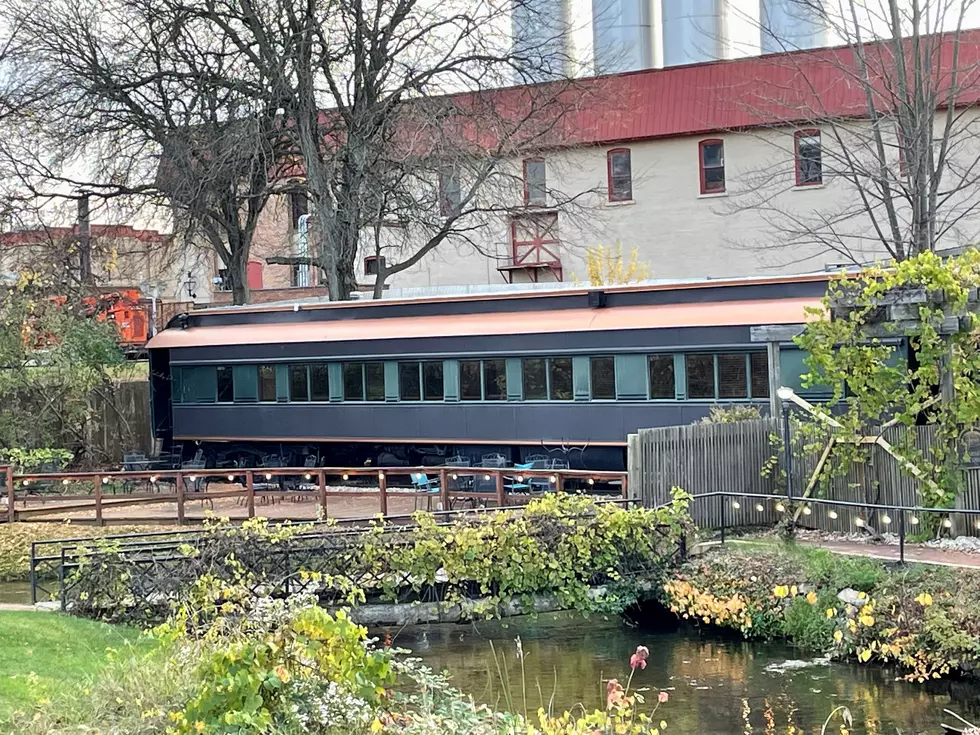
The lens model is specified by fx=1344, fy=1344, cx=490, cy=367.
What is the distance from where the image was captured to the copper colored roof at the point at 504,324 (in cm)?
2158

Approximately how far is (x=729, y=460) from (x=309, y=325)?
1184 centimetres

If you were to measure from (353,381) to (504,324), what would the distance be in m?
3.92

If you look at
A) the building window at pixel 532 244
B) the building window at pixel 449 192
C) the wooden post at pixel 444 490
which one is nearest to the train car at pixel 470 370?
the wooden post at pixel 444 490

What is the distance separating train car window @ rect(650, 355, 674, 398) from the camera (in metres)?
22.3

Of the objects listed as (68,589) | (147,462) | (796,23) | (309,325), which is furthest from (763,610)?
(796,23)

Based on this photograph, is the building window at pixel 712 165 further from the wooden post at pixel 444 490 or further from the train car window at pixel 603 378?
the wooden post at pixel 444 490

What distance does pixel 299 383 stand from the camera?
2747cm

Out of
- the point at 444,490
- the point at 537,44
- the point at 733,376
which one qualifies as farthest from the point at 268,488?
the point at 537,44

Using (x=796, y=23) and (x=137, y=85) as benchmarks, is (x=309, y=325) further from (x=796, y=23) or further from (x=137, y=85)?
(x=796, y=23)

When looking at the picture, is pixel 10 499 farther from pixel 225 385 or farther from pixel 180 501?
pixel 225 385

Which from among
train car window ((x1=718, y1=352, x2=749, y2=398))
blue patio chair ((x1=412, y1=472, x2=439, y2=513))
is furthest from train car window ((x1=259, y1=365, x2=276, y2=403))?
train car window ((x1=718, y1=352, x2=749, y2=398))

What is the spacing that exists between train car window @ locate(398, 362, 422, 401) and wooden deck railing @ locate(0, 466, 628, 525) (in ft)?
5.21

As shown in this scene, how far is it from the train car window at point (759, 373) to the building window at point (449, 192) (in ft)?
35.0

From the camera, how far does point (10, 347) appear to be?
95.7ft
